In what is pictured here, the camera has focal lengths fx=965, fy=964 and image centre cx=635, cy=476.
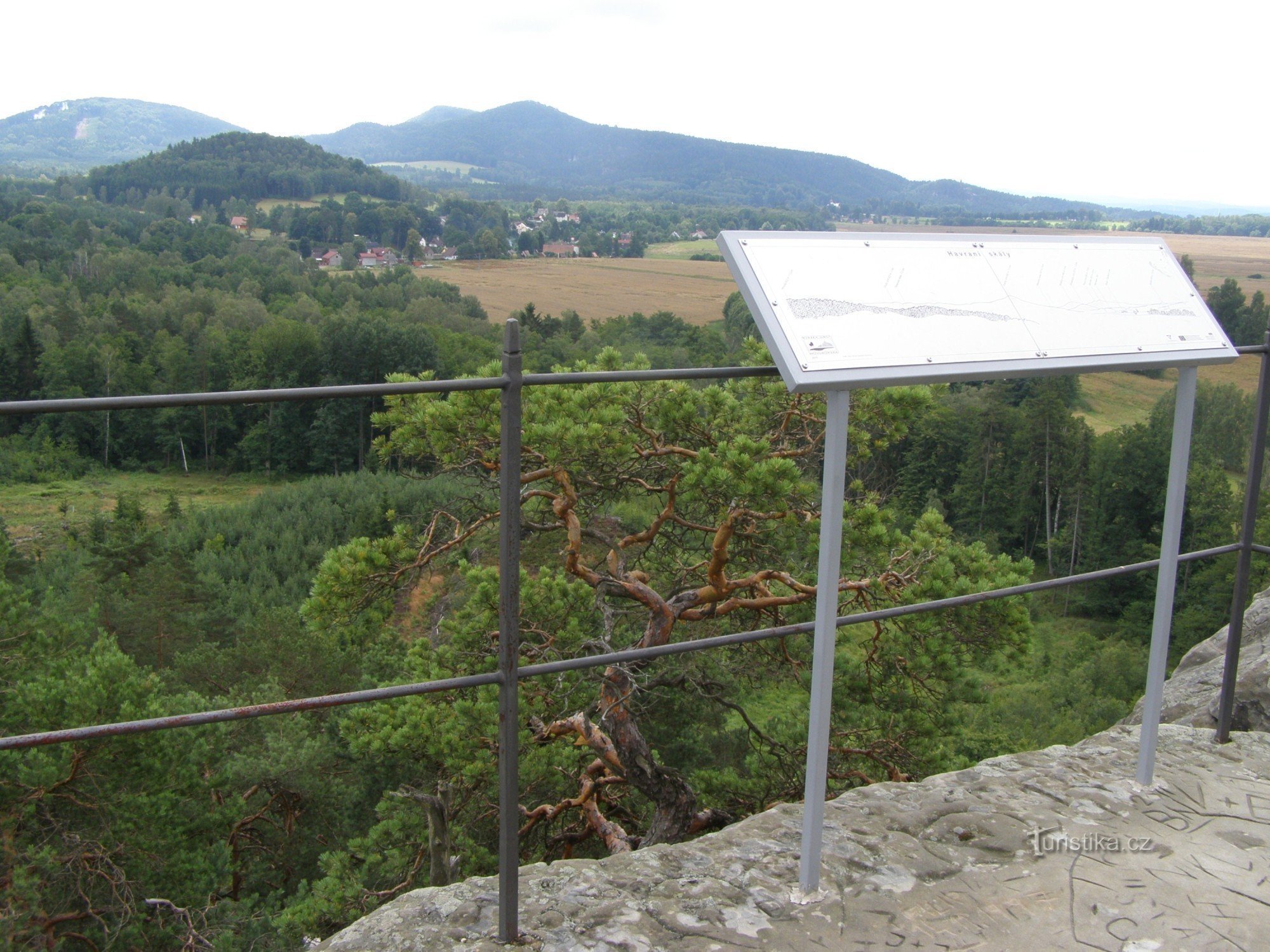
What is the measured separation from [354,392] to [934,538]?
200 inches

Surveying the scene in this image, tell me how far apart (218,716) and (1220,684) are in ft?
11.2

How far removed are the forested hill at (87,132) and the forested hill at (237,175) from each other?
26064 mm

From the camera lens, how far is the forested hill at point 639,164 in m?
25.5

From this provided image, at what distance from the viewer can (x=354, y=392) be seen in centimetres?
144

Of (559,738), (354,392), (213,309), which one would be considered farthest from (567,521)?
(213,309)

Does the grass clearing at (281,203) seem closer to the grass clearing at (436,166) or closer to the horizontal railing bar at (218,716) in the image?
the grass clearing at (436,166)

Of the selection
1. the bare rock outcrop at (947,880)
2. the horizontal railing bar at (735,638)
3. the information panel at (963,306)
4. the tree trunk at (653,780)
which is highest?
the information panel at (963,306)

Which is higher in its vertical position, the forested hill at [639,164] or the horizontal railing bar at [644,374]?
the forested hill at [639,164]

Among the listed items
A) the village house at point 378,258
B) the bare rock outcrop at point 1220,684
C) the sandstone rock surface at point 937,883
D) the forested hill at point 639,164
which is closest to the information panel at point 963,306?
the sandstone rock surface at point 937,883

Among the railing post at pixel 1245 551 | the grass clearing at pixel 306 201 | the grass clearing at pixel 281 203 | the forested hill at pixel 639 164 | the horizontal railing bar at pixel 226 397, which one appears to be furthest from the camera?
the grass clearing at pixel 306 201

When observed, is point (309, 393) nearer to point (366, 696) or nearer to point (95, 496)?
point (366, 696)

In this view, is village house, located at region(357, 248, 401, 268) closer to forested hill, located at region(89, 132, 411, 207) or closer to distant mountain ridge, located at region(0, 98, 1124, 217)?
forested hill, located at region(89, 132, 411, 207)

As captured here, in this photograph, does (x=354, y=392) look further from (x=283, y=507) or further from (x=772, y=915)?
(x=283, y=507)

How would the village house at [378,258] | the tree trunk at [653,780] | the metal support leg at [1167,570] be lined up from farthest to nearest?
the village house at [378,258], the tree trunk at [653,780], the metal support leg at [1167,570]
